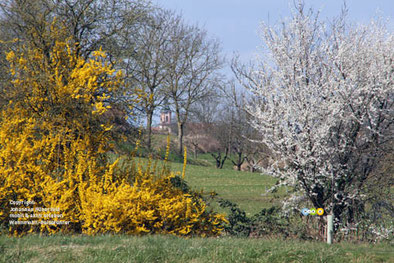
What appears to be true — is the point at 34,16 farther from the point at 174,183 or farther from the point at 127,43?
the point at 174,183

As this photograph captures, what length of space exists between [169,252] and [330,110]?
431 cm

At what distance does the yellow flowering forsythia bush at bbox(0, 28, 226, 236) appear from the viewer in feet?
26.8

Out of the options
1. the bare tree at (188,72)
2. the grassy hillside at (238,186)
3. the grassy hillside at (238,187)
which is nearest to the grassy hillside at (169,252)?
the grassy hillside at (238,187)

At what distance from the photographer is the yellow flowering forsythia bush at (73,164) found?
26.8 ft

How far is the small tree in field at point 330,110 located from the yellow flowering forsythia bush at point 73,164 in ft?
6.30

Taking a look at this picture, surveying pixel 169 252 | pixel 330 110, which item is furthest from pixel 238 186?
pixel 169 252

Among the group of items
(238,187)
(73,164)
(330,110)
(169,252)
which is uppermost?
(330,110)

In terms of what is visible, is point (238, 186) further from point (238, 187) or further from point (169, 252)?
point (169, 252)

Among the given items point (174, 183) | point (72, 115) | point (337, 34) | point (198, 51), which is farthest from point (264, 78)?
point (198, 51)

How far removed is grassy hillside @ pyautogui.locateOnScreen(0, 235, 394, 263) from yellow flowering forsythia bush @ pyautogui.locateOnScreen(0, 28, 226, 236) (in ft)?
5.03

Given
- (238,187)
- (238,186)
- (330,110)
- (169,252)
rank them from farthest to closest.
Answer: (238,186)
(238,187)
(330,110)
(169,252)

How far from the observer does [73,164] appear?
29.5 ft

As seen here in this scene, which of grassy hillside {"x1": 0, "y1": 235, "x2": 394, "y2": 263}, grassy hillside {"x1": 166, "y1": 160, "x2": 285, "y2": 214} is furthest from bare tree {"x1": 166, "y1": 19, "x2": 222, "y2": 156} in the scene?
grassy hillside {"x1": 0, "y1": 235, "x2": 394, "y2": 263}

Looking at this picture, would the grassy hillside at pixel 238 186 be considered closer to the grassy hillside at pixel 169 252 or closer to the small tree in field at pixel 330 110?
the small tree in field at pixel 330 110
